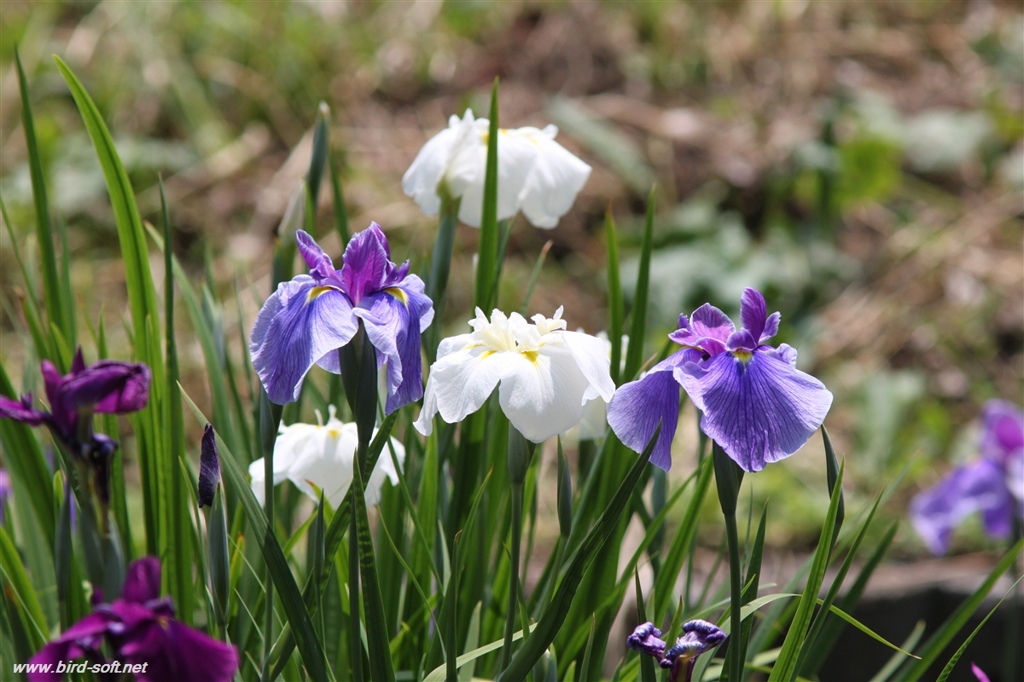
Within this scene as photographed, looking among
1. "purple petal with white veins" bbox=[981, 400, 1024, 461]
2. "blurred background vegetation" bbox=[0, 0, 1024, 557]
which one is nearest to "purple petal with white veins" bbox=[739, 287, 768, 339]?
"purple petal with white veins" bbox=[981, 400, 1024, 461]

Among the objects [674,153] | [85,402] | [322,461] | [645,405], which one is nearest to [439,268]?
[322,461]

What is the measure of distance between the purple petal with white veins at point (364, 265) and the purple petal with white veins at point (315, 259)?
0.01 meters

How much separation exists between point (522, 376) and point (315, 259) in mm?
177

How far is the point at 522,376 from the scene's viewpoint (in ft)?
2.15

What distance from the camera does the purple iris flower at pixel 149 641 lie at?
1.66ft

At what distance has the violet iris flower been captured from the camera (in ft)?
1.77

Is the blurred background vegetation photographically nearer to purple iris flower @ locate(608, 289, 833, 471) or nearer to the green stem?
the green stem

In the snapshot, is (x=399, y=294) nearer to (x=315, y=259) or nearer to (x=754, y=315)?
(x=315, y=259)

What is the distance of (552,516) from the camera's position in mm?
2129

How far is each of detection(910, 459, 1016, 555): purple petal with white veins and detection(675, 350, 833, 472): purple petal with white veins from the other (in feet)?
3.32

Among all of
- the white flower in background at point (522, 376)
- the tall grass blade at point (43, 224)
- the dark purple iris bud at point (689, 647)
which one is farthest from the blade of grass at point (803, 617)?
the tall grass blade at point (43, 224)

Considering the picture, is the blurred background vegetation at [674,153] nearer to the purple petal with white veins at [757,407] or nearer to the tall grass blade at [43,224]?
the tall grass blade at [43,224]

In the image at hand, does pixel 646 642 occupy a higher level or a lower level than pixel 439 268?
lower

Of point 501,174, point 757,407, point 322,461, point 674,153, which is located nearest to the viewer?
point 757,407
